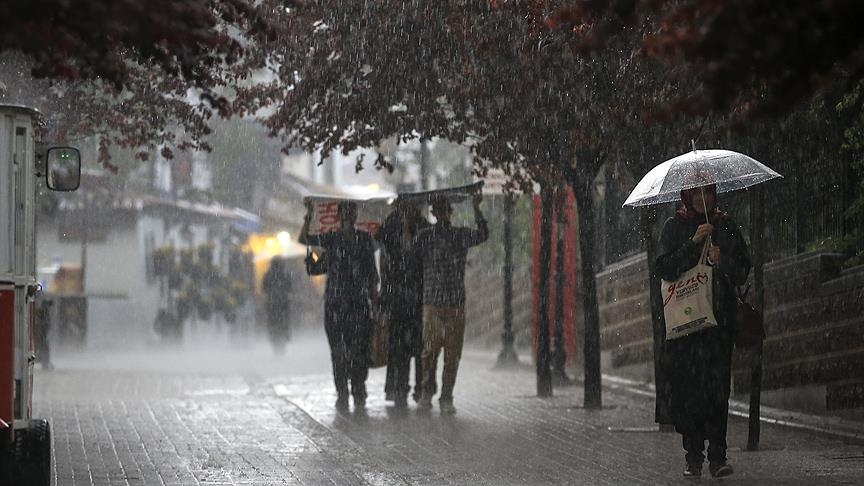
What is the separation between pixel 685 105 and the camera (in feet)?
17.7

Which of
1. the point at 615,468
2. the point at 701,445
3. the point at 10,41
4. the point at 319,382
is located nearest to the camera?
the point at 10,41

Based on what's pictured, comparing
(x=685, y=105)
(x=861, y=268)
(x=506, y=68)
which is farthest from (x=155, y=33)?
(x=861, y=268)

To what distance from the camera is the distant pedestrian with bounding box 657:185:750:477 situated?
31.1 feet

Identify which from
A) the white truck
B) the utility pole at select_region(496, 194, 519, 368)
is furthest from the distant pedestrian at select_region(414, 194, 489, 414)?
the utility pole at select_region(496, 194, 519, 368)

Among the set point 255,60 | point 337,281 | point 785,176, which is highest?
point 255,60

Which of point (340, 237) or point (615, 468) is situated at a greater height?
point (340, 237)

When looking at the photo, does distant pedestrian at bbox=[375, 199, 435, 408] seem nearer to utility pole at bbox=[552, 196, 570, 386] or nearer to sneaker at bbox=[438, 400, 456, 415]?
sneaker at bbox=[438, 400, 456, 415]

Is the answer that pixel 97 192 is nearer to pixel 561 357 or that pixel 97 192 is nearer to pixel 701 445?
pixel 561 357

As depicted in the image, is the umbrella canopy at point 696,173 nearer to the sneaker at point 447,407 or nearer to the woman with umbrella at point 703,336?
the woman with umbrella at point 703,336

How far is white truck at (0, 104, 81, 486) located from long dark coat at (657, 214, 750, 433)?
12.4ft

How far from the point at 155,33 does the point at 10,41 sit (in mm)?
518

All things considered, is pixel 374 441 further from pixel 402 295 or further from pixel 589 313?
pixel 589 313

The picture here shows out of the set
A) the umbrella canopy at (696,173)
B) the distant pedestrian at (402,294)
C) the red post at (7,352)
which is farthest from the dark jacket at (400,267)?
the red post at (7,352)

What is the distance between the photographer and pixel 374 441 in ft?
39.3
